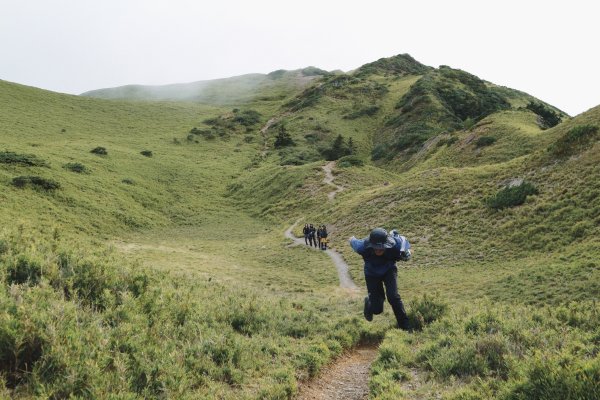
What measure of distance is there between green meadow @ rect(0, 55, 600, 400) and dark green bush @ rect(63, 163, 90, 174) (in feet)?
0.86

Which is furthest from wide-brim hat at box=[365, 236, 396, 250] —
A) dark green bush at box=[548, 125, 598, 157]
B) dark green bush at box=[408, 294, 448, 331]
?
dark green bush at box=[548, 125, 598, 157]

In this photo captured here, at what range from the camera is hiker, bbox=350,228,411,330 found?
8.64m

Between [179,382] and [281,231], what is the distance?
37.9m

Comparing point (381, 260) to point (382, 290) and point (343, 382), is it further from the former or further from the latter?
point (343, 382)

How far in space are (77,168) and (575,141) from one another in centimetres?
5612

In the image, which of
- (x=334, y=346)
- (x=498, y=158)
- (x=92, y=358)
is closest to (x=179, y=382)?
(x=92, y=358)

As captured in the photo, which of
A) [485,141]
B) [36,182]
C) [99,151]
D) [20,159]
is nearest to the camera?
[36,182]

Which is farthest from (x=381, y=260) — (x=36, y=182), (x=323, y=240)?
(x=36, y=182)

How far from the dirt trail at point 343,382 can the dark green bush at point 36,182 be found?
1781 inches

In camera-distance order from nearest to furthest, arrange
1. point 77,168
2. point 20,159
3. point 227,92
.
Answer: point 20,159 < point 77,168 < point 227,92

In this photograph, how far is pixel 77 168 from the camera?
53000 millimetres

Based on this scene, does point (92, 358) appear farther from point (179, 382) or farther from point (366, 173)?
point (366, 173)

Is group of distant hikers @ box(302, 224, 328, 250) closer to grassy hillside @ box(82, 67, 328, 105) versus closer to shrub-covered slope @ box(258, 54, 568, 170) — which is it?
shrub-covered slope @ box(258, 54, 568, 170)

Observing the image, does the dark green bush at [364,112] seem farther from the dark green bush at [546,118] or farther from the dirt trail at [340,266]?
the dirt trail at [340,266]
